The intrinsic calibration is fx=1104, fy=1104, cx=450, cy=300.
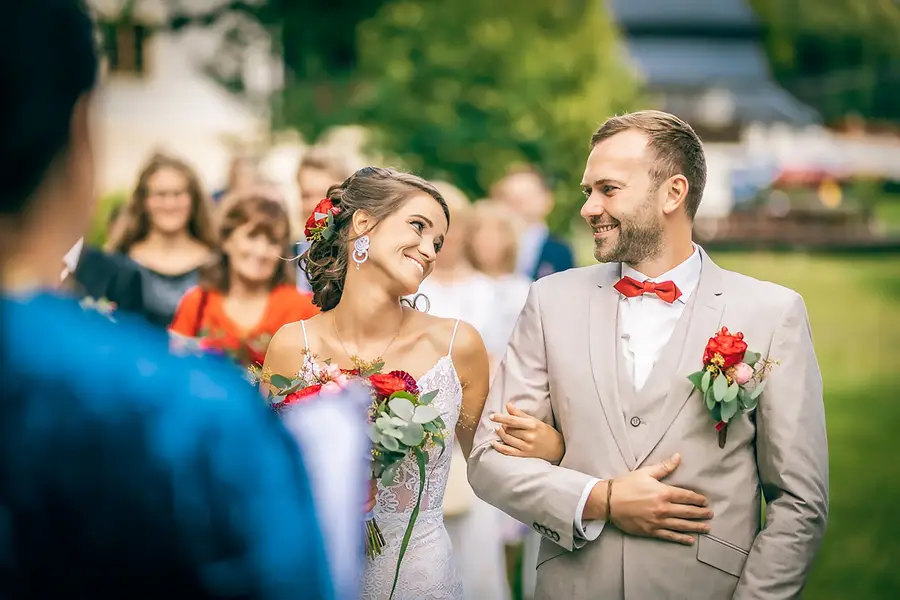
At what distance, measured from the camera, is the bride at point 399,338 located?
12.5ft

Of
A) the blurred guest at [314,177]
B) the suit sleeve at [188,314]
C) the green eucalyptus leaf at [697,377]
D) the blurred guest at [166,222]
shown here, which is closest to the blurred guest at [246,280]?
the suit sleeve at [188,314]

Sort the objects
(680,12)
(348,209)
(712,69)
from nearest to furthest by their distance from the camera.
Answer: (348,209)
(712,69)
(680,12)

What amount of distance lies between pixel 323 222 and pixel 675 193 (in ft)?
4.28

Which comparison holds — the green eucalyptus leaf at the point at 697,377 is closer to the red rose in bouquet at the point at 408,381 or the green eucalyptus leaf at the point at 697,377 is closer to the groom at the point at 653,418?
the groom at the point at 653,418

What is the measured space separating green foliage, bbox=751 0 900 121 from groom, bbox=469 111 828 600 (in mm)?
66656

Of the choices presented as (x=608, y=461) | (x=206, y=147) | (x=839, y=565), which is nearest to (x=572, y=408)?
(x=608, y=461)

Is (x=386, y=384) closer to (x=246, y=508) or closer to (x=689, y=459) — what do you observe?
(x=689, y=459)

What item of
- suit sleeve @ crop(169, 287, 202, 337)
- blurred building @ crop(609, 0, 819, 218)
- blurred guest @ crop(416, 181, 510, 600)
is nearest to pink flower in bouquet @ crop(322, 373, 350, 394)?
blurred guest @ crop(416, 181, 510, 600)

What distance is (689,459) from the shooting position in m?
3.27

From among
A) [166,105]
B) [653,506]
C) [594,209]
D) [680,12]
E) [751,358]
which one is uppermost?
[680,12]

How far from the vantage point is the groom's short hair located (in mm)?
3477

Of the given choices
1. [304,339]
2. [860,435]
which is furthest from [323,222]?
[860,435]

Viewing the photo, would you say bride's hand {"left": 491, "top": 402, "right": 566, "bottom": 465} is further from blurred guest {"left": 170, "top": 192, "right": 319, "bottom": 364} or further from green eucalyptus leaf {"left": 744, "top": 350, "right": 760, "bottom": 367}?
blurred guest {"left": 170, "top": 192, "right": 319, "bottom": 364}

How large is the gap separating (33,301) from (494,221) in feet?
22.8
